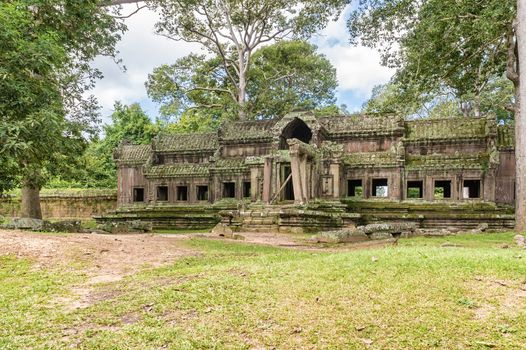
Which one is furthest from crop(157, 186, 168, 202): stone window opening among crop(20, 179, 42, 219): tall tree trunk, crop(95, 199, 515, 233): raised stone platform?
crop(20, 179, 42, 219): tall tree trunk

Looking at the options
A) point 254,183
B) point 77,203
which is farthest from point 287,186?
point 77,203

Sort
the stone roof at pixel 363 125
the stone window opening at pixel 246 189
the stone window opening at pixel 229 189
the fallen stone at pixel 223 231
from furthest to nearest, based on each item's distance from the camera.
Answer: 1. the stone window opening at pixel 229 189
2. the stone window opening at pixel 246 189
3. the stone roof at pixel 363 125
4. the fallen stone at pixel 223 231

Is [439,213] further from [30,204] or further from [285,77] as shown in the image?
[285,77]

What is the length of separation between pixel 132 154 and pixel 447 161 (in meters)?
21.8

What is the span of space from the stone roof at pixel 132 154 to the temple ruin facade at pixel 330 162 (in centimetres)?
15

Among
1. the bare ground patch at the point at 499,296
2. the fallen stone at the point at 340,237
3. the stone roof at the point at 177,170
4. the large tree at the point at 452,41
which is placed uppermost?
the large tree at the point at 452,41

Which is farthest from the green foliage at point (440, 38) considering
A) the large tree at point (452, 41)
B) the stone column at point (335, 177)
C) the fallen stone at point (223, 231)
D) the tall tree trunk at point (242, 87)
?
the tall tree trunk at point (242, 87)

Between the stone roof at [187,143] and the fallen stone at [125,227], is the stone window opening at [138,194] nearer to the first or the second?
the stone roof at [187,143]

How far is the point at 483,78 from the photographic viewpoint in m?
21.6

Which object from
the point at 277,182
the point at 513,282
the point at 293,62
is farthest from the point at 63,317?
the point at 293,62

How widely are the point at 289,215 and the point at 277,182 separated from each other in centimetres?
357

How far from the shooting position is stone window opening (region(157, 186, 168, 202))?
3008cm

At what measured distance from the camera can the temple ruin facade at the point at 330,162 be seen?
903 inches

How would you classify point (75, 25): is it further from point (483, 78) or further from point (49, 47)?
point (483, 78)
